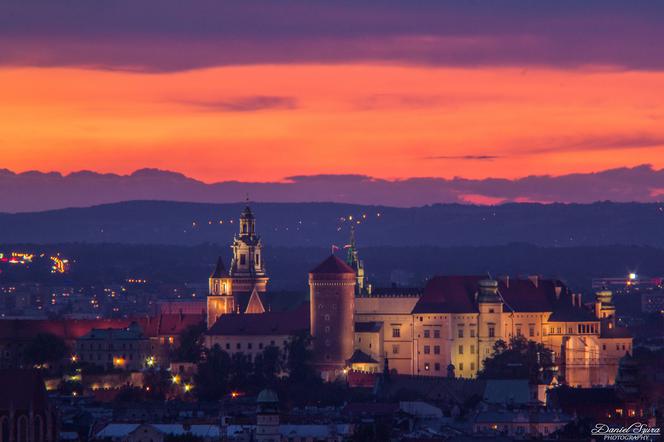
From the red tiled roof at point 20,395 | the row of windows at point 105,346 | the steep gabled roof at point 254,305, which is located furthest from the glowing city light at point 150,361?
the red tiled roof at point 20,395

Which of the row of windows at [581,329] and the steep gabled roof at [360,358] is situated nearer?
the steep gabled roof at [360,358]

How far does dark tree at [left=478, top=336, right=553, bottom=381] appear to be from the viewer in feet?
561

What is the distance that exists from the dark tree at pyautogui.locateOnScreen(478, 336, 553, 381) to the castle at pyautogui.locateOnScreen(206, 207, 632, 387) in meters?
1.55

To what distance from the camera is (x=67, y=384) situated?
176 meters

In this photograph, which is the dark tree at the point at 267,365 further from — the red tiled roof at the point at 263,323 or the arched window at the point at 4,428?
the arched window at the point at 4,428

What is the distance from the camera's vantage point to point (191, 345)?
616 ft

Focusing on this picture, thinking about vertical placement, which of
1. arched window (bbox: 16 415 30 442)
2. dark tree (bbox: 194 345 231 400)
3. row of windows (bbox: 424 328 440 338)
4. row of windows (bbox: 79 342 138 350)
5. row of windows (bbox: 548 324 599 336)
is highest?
row of windows (bbox: 548 324 599 336)

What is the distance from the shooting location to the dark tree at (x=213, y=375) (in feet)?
559

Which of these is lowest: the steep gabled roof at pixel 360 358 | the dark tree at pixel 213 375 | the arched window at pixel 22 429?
the arched window at pixel 22 429

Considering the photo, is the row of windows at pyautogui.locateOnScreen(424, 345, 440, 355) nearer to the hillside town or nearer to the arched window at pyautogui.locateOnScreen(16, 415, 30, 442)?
the hillside town

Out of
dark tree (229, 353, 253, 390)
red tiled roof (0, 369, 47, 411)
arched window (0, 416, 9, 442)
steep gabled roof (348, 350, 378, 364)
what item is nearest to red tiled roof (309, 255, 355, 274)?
steep gabled roof (348, 350, 378, 364)

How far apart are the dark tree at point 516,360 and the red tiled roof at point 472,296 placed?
175 inches

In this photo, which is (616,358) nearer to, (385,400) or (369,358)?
(369,358)

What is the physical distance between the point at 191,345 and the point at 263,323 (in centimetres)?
485
